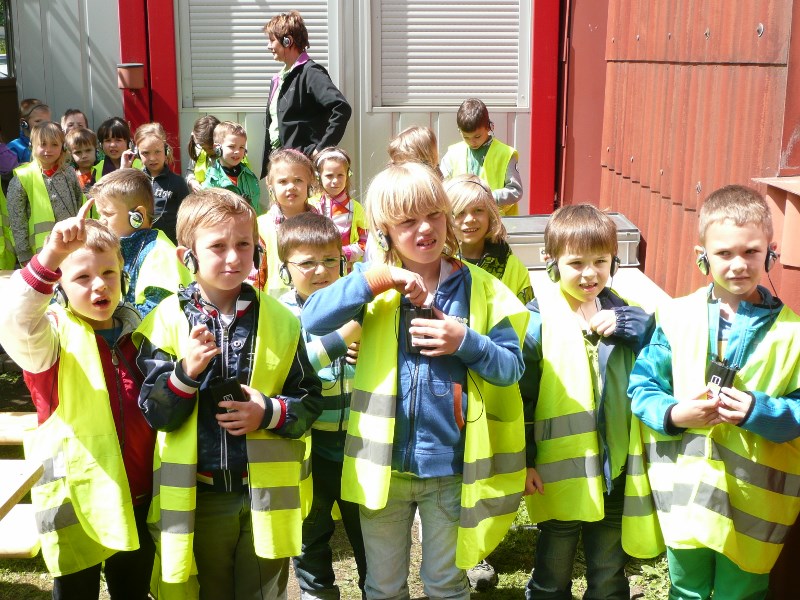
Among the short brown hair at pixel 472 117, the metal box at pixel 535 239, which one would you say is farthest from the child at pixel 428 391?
the short brown hair at pixel 472 117

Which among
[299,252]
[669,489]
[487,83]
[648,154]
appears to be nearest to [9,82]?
[487,83]

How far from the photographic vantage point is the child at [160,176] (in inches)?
265

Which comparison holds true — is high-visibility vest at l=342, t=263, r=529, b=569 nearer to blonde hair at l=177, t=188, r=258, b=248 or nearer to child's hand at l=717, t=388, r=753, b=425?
blonde hair at l=177, t=188, r=258, b=248

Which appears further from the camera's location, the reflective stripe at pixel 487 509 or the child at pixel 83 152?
A: the child at pixel 83 152

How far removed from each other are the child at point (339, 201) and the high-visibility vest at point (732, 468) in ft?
9.49

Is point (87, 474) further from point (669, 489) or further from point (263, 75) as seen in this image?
point (263, 75)

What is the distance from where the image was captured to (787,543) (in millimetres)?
3723

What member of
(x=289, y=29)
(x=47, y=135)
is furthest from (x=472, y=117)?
(x=47, y=135)

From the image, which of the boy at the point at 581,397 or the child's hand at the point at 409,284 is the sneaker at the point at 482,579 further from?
the child's hand at the point at 409,284

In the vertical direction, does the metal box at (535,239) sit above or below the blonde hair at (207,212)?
below

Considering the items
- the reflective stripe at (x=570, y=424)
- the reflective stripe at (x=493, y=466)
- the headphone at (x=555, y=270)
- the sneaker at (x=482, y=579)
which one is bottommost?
the sneaker at (x=482, y=579)

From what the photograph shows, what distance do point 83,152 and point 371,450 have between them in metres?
5.36

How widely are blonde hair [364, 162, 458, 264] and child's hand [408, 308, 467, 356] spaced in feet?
1.02

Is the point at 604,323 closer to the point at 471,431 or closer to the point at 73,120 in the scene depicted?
the point at 471,431
